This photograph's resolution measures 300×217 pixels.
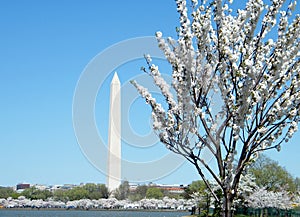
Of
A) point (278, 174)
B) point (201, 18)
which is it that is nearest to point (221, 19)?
point (201, 18)

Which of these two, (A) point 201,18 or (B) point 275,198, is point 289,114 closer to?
(A) point 201,18

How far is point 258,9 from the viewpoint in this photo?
9.36 meters

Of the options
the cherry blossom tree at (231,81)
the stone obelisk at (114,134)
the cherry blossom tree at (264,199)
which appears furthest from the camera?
the stone obelisk at (114,134)

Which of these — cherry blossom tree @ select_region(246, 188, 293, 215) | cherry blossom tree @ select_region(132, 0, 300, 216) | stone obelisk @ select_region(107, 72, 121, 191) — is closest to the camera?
cherry blossom tree @ select_region(132, 0, 300, 216)

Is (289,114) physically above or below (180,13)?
below

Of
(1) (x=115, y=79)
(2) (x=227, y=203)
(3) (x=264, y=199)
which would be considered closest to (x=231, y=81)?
(2) (x=227, y=203)

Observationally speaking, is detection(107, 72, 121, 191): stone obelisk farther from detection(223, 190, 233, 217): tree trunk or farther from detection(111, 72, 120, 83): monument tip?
detection(223, 190, 233, 217): tree trunk

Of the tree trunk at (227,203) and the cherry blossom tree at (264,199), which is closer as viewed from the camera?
the tree trunk at (227,203)

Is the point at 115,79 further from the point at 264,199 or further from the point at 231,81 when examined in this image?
the point at 231,81

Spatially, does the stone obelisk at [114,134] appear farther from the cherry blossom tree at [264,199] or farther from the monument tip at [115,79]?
the cherry blossom tree at [264,199]

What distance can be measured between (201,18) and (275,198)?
42613 mm

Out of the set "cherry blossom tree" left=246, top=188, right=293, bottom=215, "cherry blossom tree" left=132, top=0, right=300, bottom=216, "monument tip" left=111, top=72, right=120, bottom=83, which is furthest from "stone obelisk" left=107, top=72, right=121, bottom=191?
"cherry blossom tree" left=132, top=0, right=300, bottom=216

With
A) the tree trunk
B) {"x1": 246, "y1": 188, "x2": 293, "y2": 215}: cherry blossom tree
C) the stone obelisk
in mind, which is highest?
the stone obelisk

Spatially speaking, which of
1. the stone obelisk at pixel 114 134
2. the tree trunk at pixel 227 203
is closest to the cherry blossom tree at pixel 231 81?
the tree trunk at pixel 227 203
